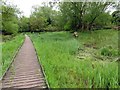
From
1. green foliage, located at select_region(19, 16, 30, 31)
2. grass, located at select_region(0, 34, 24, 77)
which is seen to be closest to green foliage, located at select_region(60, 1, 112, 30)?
grass, located at select_region(0, 34, 24, 77)

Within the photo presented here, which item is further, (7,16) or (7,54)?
(7,16)

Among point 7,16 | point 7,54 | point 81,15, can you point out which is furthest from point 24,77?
point 7,16

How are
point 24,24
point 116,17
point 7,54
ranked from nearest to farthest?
point 7,54, point 116,17, point 24,24

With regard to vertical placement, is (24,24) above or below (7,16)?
below

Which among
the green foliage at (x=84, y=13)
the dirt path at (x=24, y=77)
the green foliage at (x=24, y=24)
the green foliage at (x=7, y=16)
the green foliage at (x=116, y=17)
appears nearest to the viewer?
the dirt path at (x=24, y=77)

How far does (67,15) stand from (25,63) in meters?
23.6

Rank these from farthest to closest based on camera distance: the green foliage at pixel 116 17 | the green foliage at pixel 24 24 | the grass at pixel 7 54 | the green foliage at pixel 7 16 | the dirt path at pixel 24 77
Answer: the green foliage at pixel 24 24 → the green foliage at pixel 7 16 → the green foliage at pixel 116 17 → the grass at pixel 7 54 → the dirt path at pixel 24 77

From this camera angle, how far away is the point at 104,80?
6711 mm

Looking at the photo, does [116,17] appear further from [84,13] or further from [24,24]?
[24,24]

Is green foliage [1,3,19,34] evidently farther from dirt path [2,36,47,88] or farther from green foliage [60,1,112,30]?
dirt path [2,36,47,88]

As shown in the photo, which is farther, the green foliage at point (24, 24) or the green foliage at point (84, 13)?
the green foliage at point (24, 24)

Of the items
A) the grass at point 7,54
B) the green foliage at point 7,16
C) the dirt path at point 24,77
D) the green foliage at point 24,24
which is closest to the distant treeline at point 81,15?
the green foliage at point 7,16

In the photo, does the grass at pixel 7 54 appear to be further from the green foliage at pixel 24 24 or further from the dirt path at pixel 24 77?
the green foliage at pixel 24 24

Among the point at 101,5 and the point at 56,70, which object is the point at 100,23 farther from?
the point at 56,70
